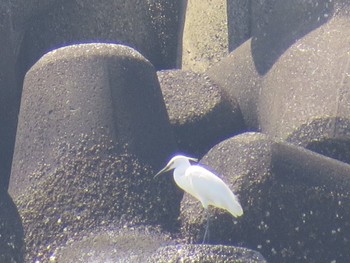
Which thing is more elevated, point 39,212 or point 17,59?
point 17,59

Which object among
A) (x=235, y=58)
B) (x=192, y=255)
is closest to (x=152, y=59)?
(x=235, y=58)

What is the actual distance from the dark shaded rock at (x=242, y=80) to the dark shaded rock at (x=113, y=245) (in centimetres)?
95

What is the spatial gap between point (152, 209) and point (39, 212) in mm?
416

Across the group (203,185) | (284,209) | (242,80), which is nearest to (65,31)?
(242,80)

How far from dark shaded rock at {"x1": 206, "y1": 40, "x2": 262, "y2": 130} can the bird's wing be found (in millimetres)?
854

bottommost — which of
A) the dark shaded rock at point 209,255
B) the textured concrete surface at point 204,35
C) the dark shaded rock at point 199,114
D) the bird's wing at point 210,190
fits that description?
the dark shaded rock at point 209,255

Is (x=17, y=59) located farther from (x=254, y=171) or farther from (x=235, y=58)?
(x=254, y=171)

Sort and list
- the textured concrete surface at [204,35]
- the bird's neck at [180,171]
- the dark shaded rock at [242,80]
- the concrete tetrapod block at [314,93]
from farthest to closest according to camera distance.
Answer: the textured concrete surface at [204,35] → the dark shaded rock at [242,80] → the concrete tetrapod block at [314,93] → the bird's neck at [180,171]

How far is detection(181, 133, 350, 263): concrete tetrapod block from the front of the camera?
4773 millimetres

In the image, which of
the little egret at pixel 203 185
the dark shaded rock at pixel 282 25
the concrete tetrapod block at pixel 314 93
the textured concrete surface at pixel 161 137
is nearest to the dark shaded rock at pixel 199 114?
the textured concrete surface at pixel 161 137

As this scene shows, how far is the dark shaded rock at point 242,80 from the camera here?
18.7 ft

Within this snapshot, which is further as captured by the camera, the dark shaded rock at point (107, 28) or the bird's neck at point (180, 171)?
the dark shaded rock at point (107, 28)

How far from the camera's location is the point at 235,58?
5.93 metres

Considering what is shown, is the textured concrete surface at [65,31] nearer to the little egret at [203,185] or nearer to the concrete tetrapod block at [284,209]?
the little egret at [203,185]
